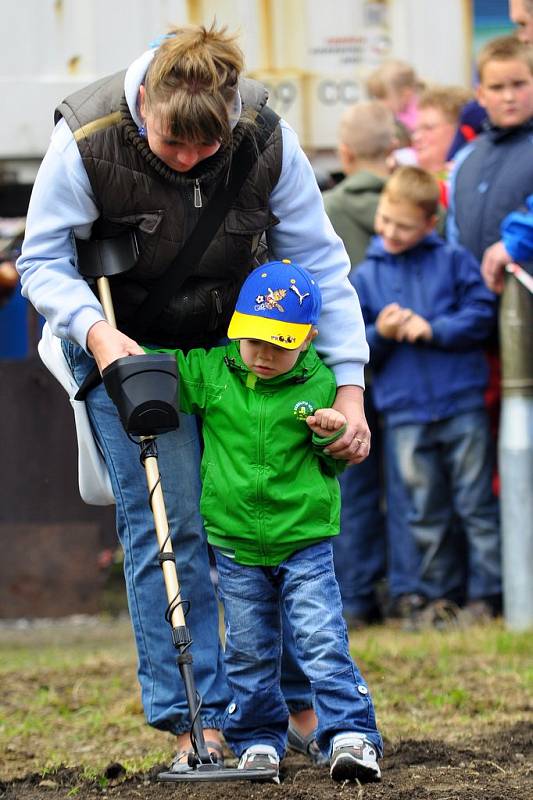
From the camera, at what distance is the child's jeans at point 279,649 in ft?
13.4

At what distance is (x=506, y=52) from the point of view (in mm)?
7031

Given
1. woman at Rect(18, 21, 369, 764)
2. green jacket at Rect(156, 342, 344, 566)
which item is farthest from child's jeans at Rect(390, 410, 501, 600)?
green jacket at Rect(156, 342, 344, 566)

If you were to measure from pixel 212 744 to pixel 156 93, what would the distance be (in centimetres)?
179

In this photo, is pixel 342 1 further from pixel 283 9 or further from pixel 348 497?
pixel 348 497

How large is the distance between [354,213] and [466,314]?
2.66 feet

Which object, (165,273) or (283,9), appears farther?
(283,9)

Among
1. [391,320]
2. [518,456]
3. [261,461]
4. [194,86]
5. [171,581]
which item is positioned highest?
[194,86]

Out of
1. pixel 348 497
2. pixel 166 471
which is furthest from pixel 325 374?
pixel 348 497

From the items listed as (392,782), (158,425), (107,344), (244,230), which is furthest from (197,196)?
(392,782)

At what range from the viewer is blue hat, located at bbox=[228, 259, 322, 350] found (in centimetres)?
406

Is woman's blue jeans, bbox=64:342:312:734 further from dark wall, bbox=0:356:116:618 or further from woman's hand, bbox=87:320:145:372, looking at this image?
Answer: dark wall, bbox=0:356:116:618

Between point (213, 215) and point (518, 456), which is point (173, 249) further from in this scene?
point (518, 456)

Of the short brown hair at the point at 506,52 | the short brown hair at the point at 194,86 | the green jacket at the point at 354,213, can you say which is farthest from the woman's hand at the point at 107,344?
the short brown hair at the point at 506,52

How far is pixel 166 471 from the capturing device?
432 cm
